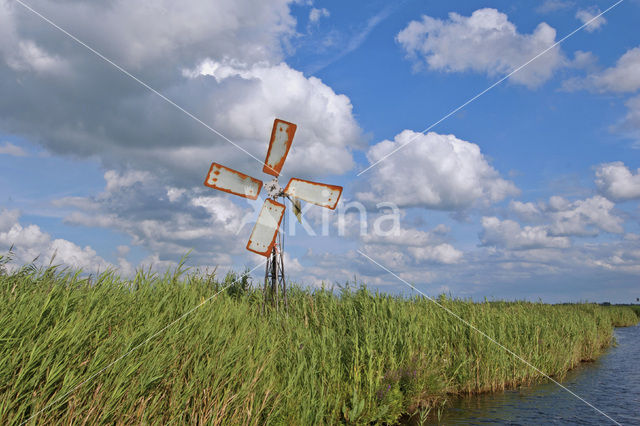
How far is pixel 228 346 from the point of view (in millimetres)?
6934

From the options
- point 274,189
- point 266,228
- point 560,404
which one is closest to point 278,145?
point 274,189

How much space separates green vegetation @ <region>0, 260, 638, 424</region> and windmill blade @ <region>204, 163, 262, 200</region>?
261cm

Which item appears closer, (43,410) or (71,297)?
(43,410)

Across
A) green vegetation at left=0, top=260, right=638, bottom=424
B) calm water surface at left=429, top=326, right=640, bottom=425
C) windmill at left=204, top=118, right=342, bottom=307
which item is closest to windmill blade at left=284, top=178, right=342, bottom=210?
windmill at left=204, top=118, right=342, bottom=307

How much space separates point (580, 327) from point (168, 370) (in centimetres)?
1701

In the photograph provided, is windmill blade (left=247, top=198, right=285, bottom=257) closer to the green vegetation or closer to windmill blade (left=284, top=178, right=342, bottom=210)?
windmill blade (left=284, top=178, right=342, bottom=210)

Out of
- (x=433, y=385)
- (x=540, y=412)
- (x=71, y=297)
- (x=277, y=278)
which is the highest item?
(x=277, y=278)

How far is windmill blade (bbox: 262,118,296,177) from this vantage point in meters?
11.4

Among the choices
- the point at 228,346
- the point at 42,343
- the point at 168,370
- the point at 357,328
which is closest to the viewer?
the point at 42,343

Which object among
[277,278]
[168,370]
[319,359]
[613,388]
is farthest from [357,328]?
[613,388]

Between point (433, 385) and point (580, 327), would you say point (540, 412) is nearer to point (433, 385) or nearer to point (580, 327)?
point (433, 385)

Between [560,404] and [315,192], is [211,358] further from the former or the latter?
[560,404]

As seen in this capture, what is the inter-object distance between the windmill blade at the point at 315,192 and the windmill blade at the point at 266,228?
65 cm

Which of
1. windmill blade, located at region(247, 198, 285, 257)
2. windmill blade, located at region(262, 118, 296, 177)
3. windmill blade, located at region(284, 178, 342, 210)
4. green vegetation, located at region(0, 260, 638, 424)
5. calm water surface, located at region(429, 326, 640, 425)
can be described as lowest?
calm water surface, located at region(429, 326, 640, 425)
